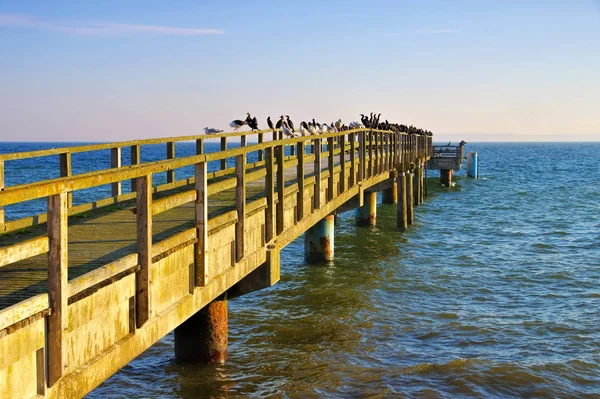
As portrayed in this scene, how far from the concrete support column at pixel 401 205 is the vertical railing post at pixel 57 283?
20.4 meters

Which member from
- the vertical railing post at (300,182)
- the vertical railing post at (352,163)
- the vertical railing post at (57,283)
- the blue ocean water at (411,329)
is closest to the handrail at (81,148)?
the vertical railing post at (300,182)

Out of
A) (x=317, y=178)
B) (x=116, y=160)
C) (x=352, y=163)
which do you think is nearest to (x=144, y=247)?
(x=116, y=160)

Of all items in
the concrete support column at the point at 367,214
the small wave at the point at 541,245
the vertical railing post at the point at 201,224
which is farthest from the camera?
the concrete support column at the point at 367,214

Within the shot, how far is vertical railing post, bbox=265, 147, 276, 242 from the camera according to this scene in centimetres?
849

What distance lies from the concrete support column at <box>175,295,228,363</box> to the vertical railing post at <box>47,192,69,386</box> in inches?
200

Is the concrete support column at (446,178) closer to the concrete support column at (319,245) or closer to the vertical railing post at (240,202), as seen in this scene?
the concrete support column at (319,245)

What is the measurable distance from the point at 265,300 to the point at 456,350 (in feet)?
14.5

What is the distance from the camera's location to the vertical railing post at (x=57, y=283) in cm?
426

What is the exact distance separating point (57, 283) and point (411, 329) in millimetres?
8764

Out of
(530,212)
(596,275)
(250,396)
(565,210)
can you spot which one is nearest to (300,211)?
(250,396)

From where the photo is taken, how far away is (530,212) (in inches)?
1328

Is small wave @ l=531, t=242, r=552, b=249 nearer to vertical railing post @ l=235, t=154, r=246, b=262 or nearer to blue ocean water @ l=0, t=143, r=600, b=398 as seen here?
blue ocean water @ l=0, t=143, r=600, b=398

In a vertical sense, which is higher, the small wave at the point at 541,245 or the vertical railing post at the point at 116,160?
the vertical railing post at the point at 116,160

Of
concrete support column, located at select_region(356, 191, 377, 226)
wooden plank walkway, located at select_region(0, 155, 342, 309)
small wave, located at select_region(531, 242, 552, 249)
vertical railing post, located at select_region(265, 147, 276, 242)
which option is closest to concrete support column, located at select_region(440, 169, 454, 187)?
concrete support column, located at select_region(356, 191, 377, 226)
